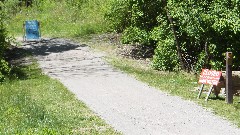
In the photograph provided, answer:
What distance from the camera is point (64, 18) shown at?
115ft

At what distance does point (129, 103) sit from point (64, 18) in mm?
24139

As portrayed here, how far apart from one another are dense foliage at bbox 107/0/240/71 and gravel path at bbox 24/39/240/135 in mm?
2389

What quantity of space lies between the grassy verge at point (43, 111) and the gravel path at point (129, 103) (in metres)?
0.39

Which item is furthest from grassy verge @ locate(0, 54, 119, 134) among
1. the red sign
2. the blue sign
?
the blue sign

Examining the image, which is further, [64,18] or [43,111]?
[64,18]

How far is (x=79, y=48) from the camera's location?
2444cm

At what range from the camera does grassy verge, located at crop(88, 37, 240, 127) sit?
10.9 meters

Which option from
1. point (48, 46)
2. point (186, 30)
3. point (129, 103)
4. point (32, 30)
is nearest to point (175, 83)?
point (186, 30)

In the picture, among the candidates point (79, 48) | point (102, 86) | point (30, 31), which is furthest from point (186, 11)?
point (30, 31)

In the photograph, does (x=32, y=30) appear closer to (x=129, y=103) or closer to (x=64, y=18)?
(x=64, y=18)

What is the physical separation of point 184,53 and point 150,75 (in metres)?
2.58

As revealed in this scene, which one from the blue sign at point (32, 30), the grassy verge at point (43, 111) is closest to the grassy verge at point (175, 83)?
the grassy verge at point (43, 111)

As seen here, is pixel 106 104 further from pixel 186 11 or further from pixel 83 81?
pixel 186 11

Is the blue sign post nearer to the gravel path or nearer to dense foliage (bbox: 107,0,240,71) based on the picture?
dense foliage (bbox: 107,0,240,71)
